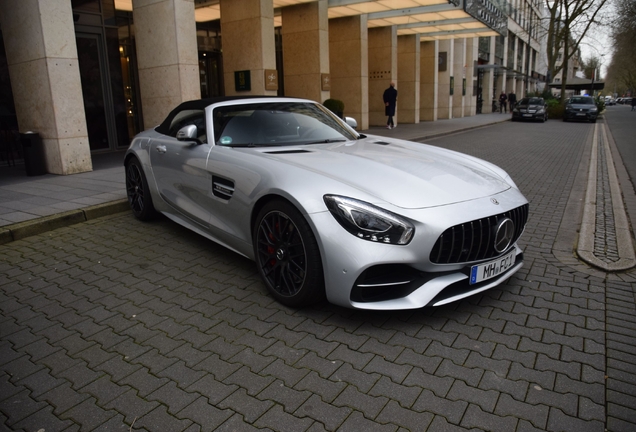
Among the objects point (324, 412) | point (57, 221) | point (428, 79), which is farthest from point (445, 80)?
point (324, 412)

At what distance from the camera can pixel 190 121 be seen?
511 centimetres

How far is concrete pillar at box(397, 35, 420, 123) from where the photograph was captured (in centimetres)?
2722


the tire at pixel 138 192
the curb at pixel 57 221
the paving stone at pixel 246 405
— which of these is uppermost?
the tire at pixel 138 192

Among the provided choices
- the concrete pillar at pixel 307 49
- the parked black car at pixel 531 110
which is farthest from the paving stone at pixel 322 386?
the parked black car at pixel 531 110

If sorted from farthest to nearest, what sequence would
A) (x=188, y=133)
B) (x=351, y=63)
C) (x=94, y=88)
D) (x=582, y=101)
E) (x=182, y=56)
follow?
(x=582, y=101), (x=351, y=63), (x=94, y=88), (x=182, y=56), (x=188, y=133)

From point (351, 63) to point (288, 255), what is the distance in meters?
18.5

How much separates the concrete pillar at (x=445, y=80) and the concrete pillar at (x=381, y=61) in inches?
390

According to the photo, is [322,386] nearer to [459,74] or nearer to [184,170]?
[184,170]

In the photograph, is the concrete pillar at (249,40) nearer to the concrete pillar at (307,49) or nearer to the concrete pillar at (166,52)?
the concrete pillar at (307,49)

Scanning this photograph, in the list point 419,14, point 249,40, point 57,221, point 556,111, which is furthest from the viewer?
point 556,111

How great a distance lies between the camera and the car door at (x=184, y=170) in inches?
175

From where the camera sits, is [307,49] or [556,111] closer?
[307,49]

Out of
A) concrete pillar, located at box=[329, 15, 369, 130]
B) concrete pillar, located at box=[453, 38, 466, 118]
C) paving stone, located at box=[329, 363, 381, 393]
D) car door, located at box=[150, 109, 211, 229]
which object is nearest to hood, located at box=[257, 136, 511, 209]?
car door, located at box=[150, 109, 211, 229]

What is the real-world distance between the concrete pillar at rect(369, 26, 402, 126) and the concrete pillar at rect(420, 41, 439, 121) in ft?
25.3
